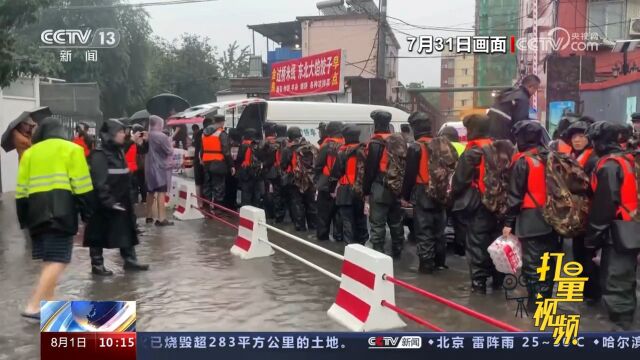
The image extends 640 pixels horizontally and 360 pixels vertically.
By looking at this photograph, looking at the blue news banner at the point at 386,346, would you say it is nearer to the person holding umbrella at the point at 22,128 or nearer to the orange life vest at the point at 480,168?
the orange life vest at the point at 480,168

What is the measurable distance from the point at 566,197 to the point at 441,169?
5.85 feet

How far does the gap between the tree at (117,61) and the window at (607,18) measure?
15362 millimetres

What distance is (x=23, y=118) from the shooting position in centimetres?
608

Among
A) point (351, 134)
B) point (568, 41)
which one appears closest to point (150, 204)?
point (351, 134)

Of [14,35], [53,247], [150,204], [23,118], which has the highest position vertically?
[14,35]

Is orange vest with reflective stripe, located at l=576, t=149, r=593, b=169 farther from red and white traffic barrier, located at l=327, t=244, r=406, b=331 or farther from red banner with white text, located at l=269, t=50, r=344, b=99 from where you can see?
red banner with white text, located at l=269, t=50, r=344, b=99

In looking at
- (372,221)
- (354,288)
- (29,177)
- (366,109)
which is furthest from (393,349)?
(366,109)

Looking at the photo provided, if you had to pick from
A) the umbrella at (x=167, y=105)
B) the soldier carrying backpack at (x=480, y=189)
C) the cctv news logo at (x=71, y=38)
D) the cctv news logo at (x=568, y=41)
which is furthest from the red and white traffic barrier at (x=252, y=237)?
the cctv news logo at (x=568, y=41)

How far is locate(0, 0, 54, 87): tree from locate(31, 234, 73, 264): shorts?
7.62 m

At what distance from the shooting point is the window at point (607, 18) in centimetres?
1980

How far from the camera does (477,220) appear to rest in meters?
6.06

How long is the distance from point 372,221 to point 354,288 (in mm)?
2628

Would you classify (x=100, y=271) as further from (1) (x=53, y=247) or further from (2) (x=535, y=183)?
(2) (x=535, y=183)

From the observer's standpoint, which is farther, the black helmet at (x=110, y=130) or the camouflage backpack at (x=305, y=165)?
the camouflage backpack at (x=305, y=165)
